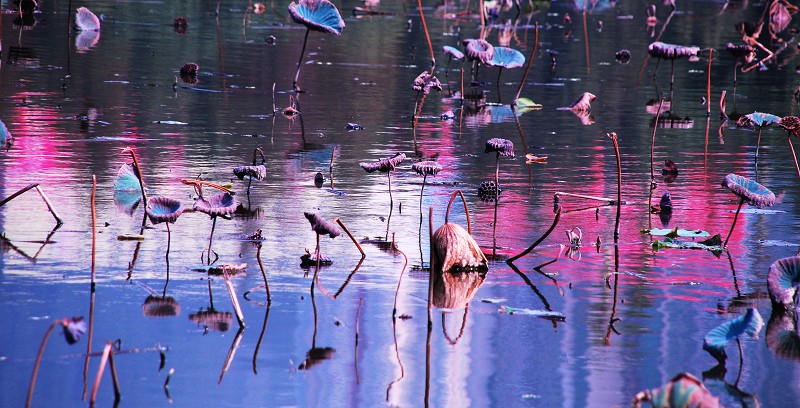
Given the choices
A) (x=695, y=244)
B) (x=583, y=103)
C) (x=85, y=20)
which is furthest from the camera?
(x=85, y=20)

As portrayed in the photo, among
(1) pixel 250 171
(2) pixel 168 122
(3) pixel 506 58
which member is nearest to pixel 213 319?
(1) pixel 250 171

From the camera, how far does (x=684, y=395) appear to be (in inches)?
129

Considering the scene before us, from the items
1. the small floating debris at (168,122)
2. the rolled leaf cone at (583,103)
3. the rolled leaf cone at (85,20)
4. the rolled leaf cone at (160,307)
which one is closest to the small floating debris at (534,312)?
the rolled leaf cone at (160,307)

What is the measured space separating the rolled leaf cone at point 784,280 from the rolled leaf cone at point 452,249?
1243 millimetres

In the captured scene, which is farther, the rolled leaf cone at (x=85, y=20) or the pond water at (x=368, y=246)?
the rolled leaf cone at (x=85, y=20)

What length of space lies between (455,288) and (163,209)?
1284 millimetres

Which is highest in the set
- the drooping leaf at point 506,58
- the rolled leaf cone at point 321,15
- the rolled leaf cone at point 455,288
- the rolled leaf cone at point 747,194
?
the rolled leaf cone at point 321,15

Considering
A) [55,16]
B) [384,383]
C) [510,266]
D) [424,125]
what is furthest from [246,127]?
[55,16]

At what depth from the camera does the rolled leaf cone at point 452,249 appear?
18.0 ft

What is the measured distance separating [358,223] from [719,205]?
2.29m

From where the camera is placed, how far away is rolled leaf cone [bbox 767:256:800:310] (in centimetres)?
502

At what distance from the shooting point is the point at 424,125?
1077 centimetres

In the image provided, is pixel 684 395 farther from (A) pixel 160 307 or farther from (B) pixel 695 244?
(B) pixel 695 244

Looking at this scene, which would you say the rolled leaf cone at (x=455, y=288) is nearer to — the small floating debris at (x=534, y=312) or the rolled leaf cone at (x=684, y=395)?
the small floating debris at (x=534, y=312)
